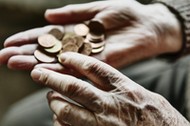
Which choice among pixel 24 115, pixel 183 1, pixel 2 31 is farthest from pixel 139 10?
pixel 2 31

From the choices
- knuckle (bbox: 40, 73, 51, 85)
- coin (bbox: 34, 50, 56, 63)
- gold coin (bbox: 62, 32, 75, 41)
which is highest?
knuckle (bbox: 40, 73, 51, 85)

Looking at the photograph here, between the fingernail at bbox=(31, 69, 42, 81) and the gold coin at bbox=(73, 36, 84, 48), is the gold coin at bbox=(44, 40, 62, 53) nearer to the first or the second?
the gold coin at bbox=(73, 36, 84, 48)

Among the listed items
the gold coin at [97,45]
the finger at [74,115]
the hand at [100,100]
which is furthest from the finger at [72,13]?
the finger at [74,115]

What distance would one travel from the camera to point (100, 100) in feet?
2.68

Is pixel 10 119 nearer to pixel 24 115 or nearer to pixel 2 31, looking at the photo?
pixel 24 115

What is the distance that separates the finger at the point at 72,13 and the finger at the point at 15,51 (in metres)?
0.11

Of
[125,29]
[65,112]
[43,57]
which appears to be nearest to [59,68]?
[43,57]

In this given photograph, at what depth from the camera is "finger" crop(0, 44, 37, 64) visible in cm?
99

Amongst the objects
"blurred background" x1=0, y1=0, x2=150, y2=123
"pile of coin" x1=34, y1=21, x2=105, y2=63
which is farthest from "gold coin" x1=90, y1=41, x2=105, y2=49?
"blurred background" x1=0, y1=0, x2=150, y2=123

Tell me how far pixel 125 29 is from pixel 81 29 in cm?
14

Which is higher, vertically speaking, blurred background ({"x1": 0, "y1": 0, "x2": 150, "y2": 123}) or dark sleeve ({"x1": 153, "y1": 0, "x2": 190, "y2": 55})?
dark sleeve ({"x1": 153, "y1": 0, "x2": 190, "y2": 55})

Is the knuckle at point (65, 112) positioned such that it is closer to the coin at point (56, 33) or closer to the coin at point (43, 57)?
the coin at point (43, 57)

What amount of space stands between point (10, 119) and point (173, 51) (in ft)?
1.77

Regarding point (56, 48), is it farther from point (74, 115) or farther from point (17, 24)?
point (17, 24)
